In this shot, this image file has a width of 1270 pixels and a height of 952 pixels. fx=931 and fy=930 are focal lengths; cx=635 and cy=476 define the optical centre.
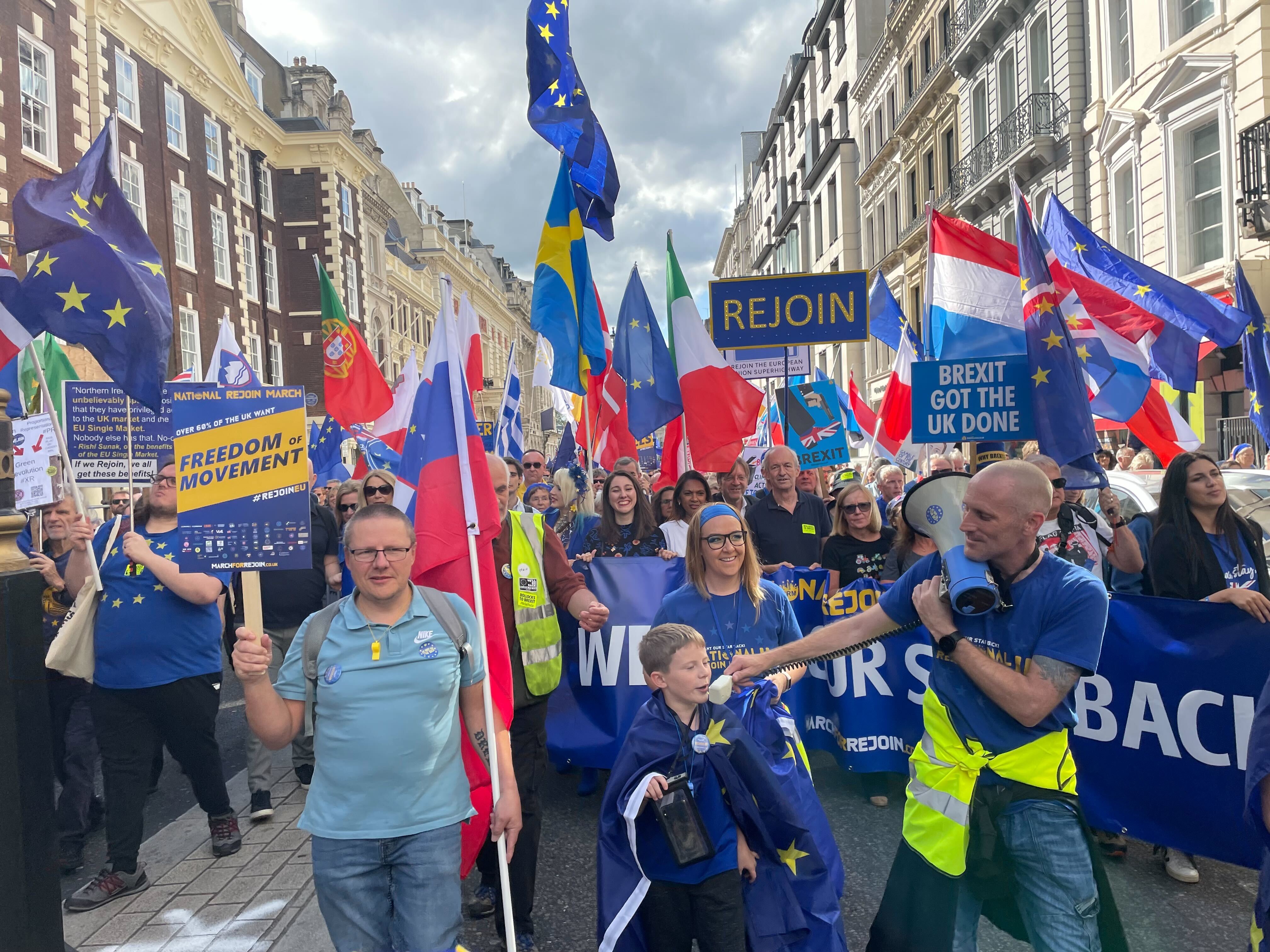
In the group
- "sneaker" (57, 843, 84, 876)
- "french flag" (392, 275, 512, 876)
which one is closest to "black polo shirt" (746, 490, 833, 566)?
"french flag" (392, 275, 512, 876)

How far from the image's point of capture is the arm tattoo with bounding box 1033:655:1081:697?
2570mm

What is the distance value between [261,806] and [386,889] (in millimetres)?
2787

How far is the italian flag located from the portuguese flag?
13.8ft

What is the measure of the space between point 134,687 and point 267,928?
4.38 feet

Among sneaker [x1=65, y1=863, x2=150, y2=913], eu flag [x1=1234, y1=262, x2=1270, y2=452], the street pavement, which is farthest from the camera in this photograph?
eu flag [x1=1234, y1=262, x2=1270, y2=452]

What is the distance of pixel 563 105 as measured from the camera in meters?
7.03

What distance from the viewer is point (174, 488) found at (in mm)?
4566

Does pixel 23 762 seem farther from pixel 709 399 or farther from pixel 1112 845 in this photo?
pixel 709 399

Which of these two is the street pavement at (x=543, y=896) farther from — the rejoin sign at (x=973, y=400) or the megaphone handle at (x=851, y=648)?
the rejoin sign at (x=973, y=400)

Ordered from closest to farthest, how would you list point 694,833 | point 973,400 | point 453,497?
point 694,833
point 453,497
point 973,400

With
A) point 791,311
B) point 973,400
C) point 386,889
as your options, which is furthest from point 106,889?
point 791,311

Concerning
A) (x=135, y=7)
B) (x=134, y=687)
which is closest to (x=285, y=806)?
(x=134, y=687)

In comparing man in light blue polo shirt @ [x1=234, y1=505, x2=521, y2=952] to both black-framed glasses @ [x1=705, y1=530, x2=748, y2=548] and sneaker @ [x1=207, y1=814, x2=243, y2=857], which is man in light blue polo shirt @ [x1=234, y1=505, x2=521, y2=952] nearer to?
black-framed glasses @ [x1=705, y1=530, x2=748, y2=548]

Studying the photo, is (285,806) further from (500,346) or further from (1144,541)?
(500,346)
